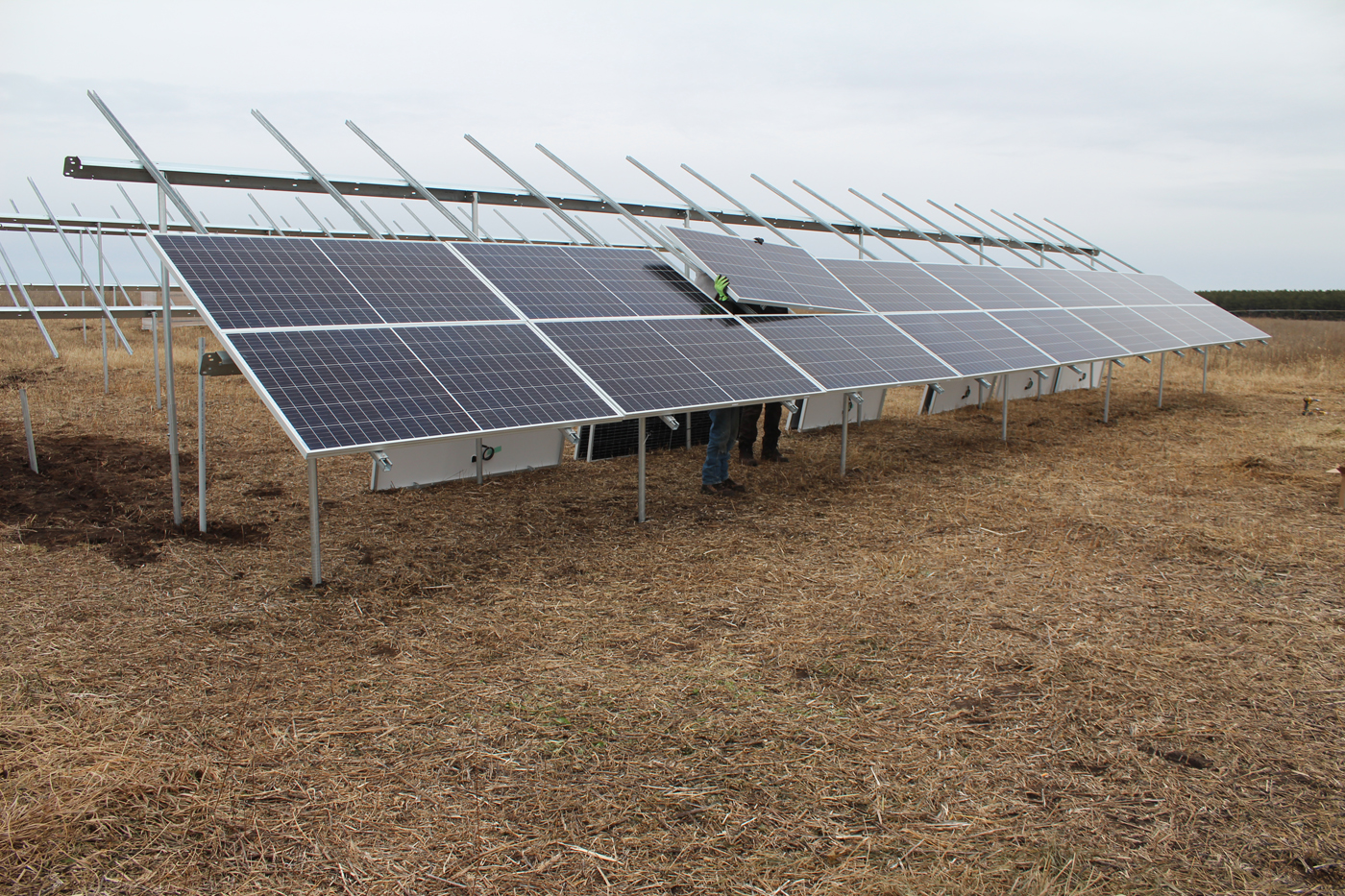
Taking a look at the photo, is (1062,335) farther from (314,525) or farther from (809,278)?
(314,525)

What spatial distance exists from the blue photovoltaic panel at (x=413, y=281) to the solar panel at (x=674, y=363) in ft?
2.60

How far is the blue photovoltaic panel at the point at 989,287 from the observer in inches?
639

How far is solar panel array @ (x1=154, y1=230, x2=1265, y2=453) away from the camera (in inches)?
277

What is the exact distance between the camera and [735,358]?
9.91 m

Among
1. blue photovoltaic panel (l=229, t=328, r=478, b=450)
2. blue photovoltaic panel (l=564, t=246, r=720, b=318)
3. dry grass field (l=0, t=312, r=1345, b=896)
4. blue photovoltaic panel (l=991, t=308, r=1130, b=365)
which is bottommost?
dry grass field (l=0, t=312, r=1345, b=896)

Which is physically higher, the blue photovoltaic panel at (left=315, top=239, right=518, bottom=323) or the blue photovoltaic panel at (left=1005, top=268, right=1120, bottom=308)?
the blue photovoltaic panel at (left=1005, top=268, right=1120, bottom=308)

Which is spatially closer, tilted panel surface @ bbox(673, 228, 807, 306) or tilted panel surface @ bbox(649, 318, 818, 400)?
tilted panel surface @ bbox(649, 318, 818, 400)

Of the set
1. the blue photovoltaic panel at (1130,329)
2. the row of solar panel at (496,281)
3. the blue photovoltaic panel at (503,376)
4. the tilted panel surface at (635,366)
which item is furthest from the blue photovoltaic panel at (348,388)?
the blue photovoltaic panel at (1130,329)

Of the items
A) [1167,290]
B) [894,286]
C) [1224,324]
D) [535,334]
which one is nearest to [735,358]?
[535,334]

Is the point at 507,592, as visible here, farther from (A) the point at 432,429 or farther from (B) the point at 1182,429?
(B) the point at 1182,429

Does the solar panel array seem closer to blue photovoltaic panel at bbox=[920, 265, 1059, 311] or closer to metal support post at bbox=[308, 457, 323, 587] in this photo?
metal support post at bbox=[308, 457, 323, 587]

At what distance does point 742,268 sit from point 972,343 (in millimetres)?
3903

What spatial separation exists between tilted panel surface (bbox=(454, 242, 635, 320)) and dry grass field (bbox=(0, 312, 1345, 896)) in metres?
2.27

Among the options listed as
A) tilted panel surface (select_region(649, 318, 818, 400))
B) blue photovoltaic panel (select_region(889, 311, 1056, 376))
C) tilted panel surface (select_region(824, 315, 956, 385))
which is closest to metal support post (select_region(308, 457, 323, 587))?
tilted panel surface (select_region(649, 318, 818, 400))
